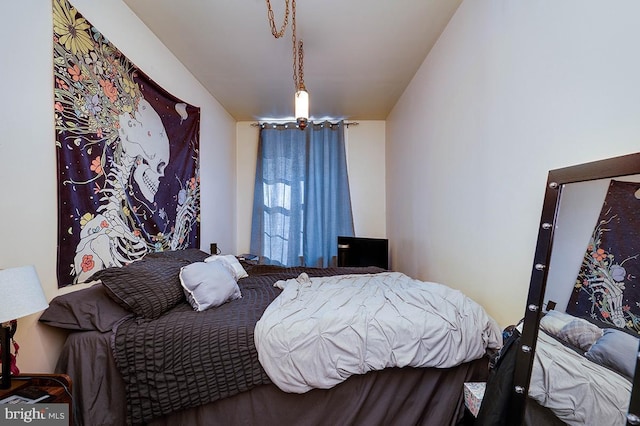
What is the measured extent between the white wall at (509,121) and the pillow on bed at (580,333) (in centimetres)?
36

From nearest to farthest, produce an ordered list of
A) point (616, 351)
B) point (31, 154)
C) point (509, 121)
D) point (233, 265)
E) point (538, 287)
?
point (616, 351), point (538, 287), point (31, 154), point (509, 121), point (233, 265)

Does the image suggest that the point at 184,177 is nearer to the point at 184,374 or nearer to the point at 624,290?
the point at 184,374

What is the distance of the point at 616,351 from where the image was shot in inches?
32.5

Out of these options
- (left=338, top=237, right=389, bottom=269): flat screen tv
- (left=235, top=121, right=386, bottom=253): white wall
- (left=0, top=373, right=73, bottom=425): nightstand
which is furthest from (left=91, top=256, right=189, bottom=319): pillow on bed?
(left=235, top=121, right=386, bottom=253): white wall

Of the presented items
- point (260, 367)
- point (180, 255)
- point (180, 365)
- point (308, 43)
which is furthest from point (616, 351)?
point (308, 43)

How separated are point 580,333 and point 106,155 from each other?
94.9 inches

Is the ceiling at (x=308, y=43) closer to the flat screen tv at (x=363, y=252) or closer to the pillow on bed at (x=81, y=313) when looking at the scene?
the flat screen tv at (x=363, y=252)

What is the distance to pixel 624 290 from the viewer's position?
2.75 feet

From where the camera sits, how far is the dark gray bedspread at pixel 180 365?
51.9 inches

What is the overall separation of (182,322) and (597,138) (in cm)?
193

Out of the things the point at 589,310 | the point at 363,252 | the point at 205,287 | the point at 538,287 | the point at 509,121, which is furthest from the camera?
the point at 363,252

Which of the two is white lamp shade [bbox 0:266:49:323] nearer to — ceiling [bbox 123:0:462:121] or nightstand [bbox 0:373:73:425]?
nightstand [bbox 0:373:73:425]

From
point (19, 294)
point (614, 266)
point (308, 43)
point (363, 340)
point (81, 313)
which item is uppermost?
point (308, 43)

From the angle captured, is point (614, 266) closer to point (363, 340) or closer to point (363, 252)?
point (363, 340)
